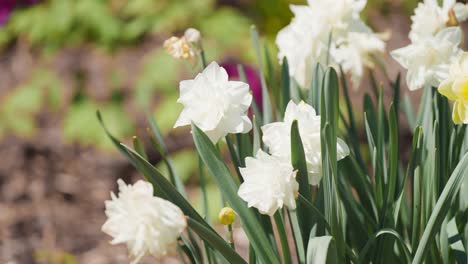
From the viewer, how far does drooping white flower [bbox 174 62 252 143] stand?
0.96 m

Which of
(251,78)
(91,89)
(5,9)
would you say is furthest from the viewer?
(91,89)

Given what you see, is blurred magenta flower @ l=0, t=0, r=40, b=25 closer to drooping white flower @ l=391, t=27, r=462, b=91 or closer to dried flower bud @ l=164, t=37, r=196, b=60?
dried flower bud @ l=164, t=37, r=196, b=60

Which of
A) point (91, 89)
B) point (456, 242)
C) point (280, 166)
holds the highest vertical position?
point (280, 166)

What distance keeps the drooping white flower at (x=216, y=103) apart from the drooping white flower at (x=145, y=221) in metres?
0.19

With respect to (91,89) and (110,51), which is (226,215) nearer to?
(110,51)

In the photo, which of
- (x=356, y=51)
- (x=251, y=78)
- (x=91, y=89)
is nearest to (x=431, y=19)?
(x=356, y=51)

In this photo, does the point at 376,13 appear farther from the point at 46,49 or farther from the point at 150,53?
the point at 46,49

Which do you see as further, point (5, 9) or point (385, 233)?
point (5, 9)

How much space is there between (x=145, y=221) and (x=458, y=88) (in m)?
0.45

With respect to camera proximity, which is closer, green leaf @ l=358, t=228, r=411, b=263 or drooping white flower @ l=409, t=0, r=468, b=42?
green leaf @ l=358, t=228, r=411, b=263

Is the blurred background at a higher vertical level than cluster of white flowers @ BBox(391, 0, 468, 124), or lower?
lower

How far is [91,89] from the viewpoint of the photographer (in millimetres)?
2914

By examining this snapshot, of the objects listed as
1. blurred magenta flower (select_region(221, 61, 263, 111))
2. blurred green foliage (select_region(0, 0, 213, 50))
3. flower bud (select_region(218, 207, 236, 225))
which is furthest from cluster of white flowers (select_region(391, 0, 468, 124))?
blurred green foliage (select_region(0, 0, 213, 50))

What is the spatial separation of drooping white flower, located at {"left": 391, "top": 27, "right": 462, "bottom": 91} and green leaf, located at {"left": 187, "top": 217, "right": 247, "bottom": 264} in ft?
1.23
